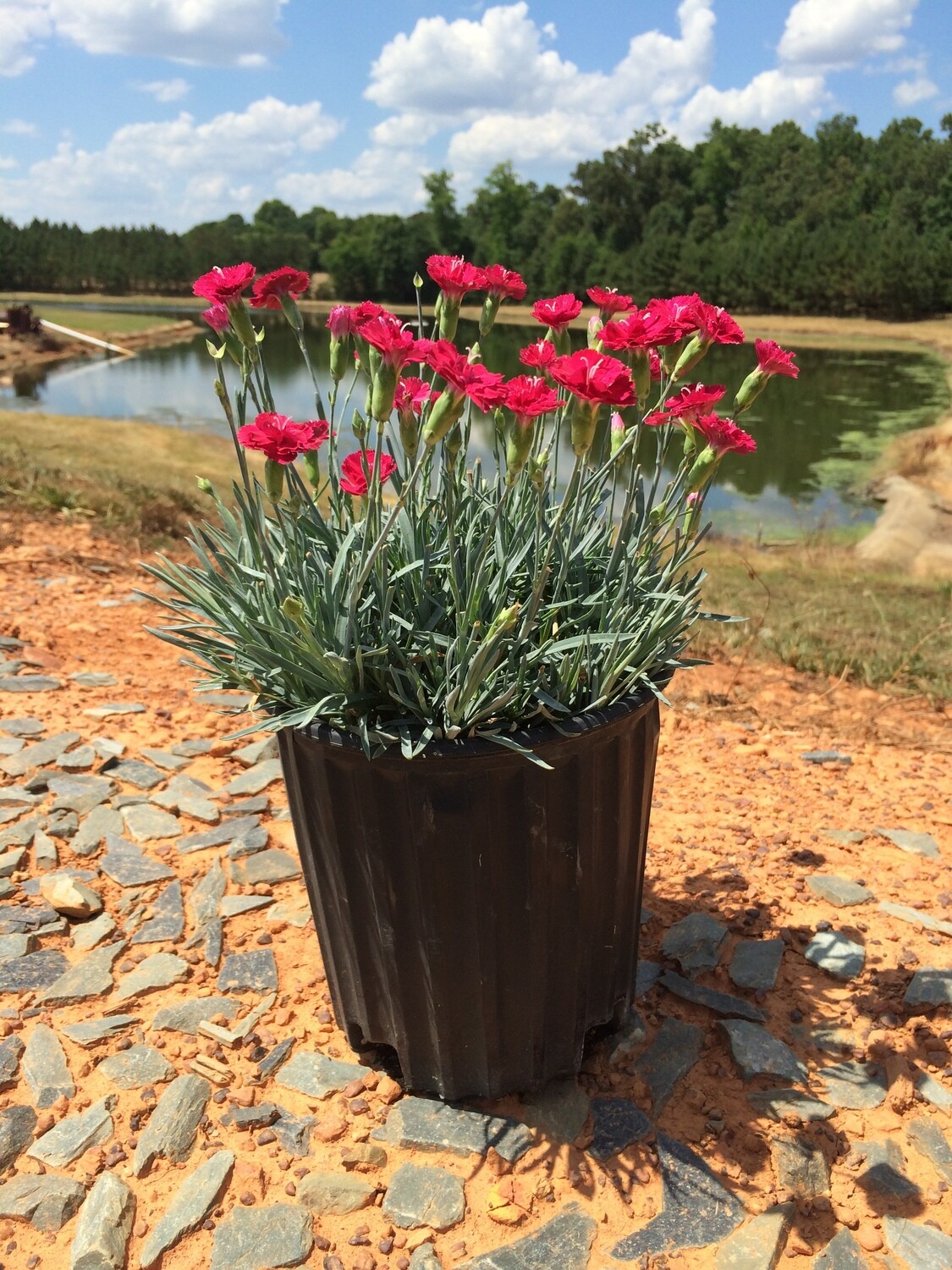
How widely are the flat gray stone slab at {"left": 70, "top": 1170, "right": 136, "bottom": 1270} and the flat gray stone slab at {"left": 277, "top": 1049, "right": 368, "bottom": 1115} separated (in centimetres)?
34

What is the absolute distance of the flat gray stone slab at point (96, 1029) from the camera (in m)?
1.94

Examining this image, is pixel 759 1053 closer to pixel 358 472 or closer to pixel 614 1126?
pixel 614 1126

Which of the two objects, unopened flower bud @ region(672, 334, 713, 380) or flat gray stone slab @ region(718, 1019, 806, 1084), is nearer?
unopened flower bud @ region(672, 334, 713, 380)

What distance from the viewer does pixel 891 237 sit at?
129 feet

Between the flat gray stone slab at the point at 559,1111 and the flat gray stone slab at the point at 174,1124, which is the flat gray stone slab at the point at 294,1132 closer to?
the flat gray stone slab at the point at 174,1124

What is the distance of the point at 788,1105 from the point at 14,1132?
4.71 feet

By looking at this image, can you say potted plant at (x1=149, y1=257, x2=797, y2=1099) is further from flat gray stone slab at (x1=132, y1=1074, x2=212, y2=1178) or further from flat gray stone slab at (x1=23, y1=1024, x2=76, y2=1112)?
flat gray stone slab at (x1=23, y1=1024, x2=76, y2=1112)

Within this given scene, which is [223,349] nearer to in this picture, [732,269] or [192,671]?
[192,671]

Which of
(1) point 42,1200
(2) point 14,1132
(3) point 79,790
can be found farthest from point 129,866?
(1) point 42,1200

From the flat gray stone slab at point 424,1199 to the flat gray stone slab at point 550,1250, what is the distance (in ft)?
0.30

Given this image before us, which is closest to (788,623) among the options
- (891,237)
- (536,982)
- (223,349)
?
(536,982)

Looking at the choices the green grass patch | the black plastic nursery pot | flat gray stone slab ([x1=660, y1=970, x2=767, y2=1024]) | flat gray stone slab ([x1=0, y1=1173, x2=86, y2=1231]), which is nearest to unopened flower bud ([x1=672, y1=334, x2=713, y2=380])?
the black plastic nursery pot

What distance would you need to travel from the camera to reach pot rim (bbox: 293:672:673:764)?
1472mm

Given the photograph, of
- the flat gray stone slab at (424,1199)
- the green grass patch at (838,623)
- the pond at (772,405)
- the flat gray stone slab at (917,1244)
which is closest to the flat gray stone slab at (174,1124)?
the flat gray stone slab at (424,1199)
